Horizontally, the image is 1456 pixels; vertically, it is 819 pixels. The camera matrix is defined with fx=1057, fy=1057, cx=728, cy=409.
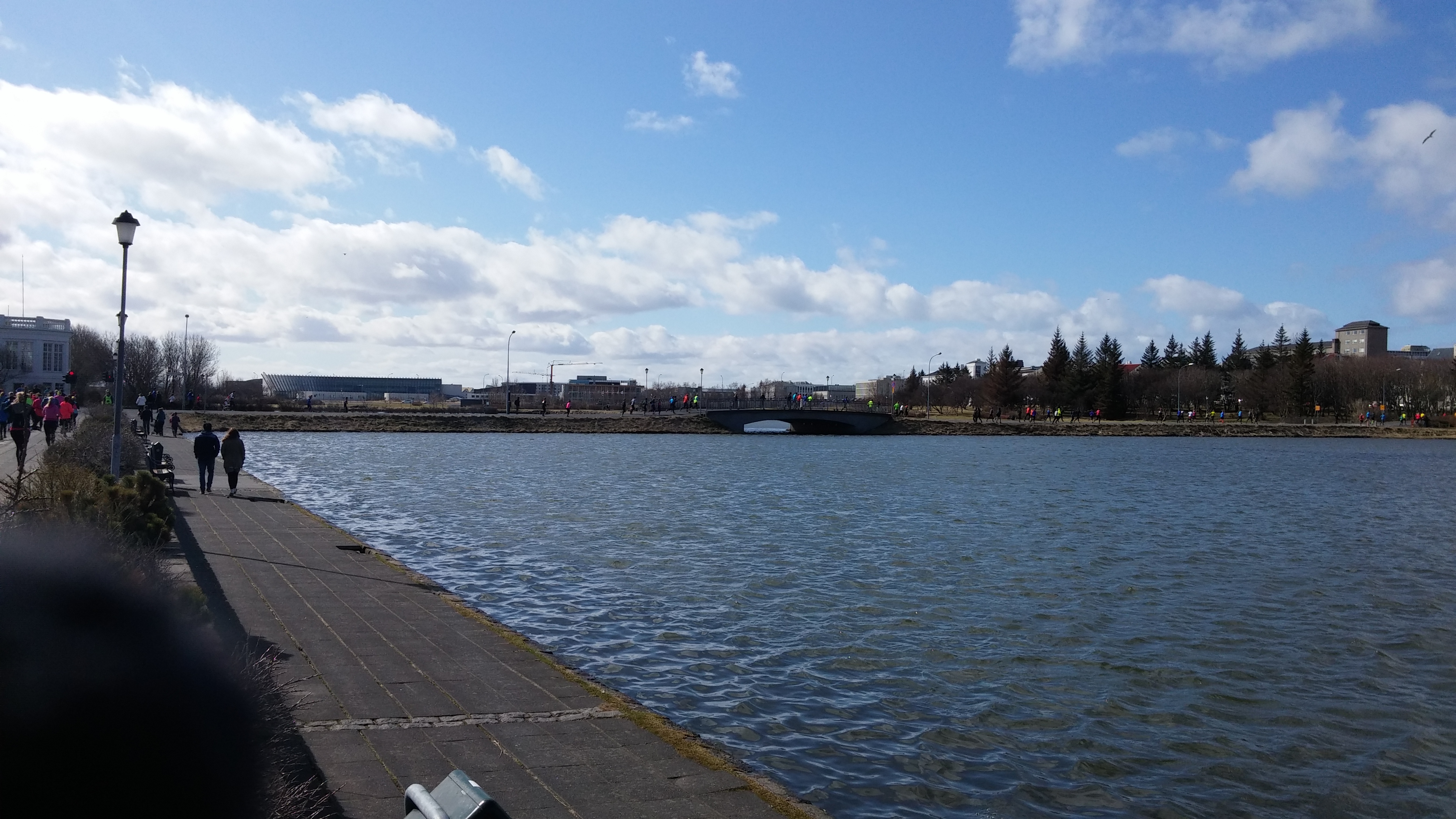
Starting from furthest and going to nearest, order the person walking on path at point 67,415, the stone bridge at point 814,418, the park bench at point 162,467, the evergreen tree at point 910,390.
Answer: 1. the evergreen tree at point 910,390
2. the stone bridge at point 814,418
3. the person walking on path at point 67,415
4. the park bench at point 162,467

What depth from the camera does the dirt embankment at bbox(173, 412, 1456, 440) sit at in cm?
7525

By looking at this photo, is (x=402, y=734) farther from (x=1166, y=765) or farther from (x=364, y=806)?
(x=1166, y=765)

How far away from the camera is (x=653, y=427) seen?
87062 mm

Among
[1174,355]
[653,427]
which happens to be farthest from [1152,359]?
[653,427]

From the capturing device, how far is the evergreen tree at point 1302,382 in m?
108

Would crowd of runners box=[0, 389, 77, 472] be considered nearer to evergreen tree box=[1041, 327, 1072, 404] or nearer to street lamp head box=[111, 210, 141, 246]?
street lamp head box=[111, 210, 141, 246]

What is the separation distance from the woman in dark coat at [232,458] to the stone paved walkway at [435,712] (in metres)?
10.5

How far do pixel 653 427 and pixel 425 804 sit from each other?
3307 inches

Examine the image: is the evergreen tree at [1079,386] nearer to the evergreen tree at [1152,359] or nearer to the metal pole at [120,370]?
the evergreen tree at [1152,359]

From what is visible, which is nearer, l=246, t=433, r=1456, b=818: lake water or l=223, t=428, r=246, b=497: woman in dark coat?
l=246, t=433, r=1456, b=818: lake water

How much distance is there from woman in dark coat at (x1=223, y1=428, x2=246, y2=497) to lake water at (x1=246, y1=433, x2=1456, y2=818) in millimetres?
2402

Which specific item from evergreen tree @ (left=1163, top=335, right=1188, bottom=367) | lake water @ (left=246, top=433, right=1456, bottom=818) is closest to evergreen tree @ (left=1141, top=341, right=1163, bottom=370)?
evergreen tree @ (left=1163, top=335, right=1188, bottom=367)

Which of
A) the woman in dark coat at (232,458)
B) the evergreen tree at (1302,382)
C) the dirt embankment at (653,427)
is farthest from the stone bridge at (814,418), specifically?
the woman in dark coat at (232,458)

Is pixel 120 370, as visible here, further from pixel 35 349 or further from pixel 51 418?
pixel 35 349
